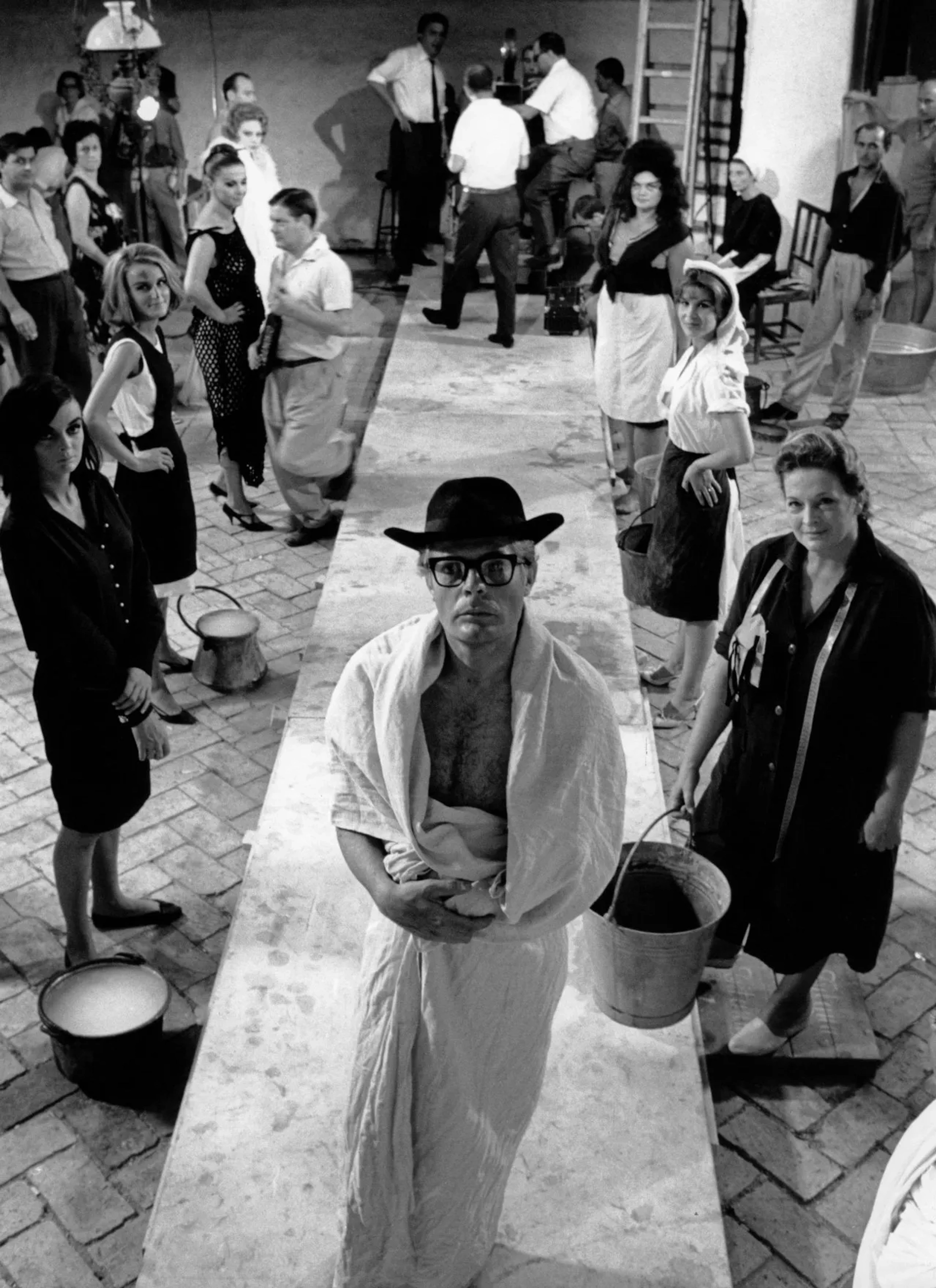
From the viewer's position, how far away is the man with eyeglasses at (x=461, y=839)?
2688 mm

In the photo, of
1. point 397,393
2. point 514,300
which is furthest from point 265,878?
point 514,300

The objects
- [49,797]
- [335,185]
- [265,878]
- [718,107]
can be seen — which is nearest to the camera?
[265,878]

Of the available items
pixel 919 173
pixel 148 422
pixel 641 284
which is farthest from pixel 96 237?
pixel 919 173

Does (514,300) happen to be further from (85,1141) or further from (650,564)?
(85,1141)

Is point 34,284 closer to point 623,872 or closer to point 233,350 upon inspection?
point 233,350

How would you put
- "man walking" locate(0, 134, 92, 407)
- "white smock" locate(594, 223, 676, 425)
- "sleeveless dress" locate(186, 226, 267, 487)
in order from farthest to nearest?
"man walking" locate(0, 134, 92, 407), "white smock" locate(594, 223, 676, 425), "sleeveless dress" locate(186, 226, 267, 487)

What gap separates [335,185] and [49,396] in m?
11.6

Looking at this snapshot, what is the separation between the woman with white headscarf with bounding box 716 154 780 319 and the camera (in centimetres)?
966

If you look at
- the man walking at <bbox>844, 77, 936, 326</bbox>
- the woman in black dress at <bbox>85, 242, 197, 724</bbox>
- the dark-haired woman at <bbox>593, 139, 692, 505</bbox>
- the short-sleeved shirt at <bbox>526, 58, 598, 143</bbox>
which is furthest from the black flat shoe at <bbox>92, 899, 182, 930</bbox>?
the short-sleeved shirt at <bbox>526, 58, 598, 143</bbox>

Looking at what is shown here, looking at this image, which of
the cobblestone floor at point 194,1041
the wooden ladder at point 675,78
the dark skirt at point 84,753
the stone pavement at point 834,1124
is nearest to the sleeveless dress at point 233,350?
the cobblestone floor at point 194,1041

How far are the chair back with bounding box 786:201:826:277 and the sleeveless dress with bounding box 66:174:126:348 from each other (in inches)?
208

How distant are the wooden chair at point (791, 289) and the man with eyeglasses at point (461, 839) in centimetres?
831

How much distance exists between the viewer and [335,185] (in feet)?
48.3

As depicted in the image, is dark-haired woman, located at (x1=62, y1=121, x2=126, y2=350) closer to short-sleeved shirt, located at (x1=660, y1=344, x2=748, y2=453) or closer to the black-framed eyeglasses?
short-sleeved shirt, located at (x1=660, y1=344, x2=748, y2=453)
